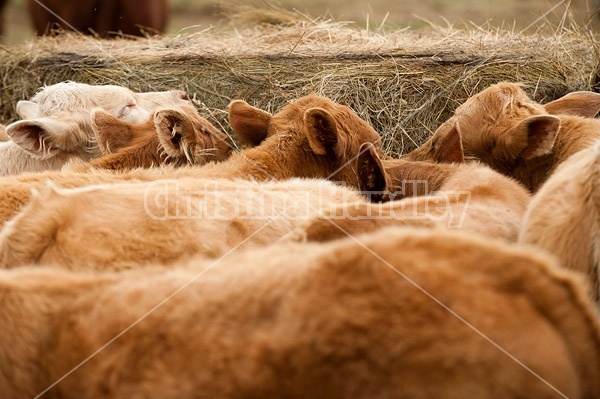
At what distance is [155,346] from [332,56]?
4.49 m

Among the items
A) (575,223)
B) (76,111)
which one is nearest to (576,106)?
(575,223)

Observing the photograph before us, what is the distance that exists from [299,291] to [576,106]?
4017 mm

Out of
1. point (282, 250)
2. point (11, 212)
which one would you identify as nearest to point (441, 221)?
point (282, 250)

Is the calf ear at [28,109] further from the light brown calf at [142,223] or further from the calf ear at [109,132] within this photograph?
the light brown calf at [142,223]

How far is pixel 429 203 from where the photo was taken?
421cm

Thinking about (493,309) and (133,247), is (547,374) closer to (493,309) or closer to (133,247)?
(493,309)

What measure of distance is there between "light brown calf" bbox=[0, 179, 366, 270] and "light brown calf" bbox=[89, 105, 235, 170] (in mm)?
1035

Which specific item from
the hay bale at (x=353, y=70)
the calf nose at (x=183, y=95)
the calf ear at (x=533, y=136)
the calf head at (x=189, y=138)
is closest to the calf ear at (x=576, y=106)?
the hay bale at (x=353, y=70)

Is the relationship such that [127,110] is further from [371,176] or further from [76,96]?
[371,176]

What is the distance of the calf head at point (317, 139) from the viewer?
511 centimetres

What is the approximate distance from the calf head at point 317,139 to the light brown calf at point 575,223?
165cm

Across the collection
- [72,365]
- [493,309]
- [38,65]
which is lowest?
[72,365]

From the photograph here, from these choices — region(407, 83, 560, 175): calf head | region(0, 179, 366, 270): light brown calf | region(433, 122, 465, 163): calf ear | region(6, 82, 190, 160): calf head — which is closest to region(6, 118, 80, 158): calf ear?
region(6, 82, 190, 160): calf head

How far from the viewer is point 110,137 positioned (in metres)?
5.68
